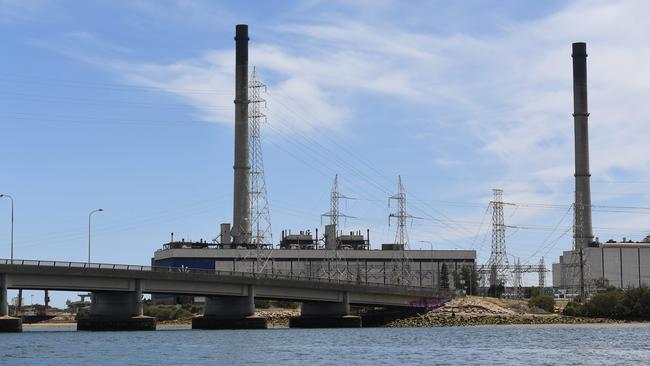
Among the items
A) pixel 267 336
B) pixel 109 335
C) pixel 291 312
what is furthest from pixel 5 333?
pixel 291 312

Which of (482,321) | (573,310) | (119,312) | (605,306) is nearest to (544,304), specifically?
(573,310)

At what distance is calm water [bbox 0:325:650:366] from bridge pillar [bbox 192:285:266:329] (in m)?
20.6

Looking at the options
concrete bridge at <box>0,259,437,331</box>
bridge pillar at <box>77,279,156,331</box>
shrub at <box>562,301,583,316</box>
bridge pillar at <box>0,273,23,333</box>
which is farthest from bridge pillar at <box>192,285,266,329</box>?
shrub at <box>562,301,583,316</box>

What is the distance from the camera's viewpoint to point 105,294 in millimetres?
131875

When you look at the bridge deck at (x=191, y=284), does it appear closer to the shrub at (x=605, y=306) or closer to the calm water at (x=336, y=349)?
the calm water at (x=336, y=349)

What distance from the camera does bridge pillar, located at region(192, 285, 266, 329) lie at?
467 feet

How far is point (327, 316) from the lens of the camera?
15425 cm

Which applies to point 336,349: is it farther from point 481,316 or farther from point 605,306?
point 605,306

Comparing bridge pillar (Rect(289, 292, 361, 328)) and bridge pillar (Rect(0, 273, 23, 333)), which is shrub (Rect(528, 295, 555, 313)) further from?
bridge pillar (Rect(0, 273, 23, 333))

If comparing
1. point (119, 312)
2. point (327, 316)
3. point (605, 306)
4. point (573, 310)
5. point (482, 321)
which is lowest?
point (482, 321)

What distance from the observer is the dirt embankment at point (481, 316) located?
154m

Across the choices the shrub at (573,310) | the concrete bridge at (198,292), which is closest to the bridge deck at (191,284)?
the concrete bridge at (198,292)

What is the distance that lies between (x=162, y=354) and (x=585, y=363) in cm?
3082

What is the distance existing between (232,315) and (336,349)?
5273 cm
